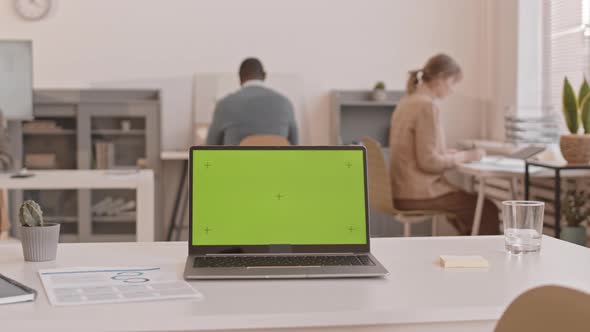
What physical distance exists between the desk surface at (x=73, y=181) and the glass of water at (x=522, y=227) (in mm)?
2675

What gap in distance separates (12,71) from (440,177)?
319 cm

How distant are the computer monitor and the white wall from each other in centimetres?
40

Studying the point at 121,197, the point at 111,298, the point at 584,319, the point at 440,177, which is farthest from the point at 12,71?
the point at 584,319

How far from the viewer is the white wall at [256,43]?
20.9ft

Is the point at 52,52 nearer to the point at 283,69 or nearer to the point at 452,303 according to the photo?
the point at 283,69

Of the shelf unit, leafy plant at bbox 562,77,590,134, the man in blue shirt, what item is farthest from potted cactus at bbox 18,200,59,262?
the shelf unit

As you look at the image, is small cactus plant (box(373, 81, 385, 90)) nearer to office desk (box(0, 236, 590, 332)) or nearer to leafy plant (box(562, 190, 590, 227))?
leafy plant (box(562, 190, 590, 227))

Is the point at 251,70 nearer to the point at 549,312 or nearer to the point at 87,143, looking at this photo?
the point at 87,143

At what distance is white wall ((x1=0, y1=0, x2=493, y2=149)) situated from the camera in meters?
6.37

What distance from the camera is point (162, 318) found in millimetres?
1346

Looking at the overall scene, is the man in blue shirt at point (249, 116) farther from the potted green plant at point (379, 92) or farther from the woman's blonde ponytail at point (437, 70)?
the potted green plant at point (379, 92)

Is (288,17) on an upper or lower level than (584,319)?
upper

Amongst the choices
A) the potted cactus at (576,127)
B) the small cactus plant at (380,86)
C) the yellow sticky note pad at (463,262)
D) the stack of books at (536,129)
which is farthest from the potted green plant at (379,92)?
the yellow sticky note pad at (463,262)

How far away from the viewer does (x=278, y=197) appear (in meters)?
1.83
